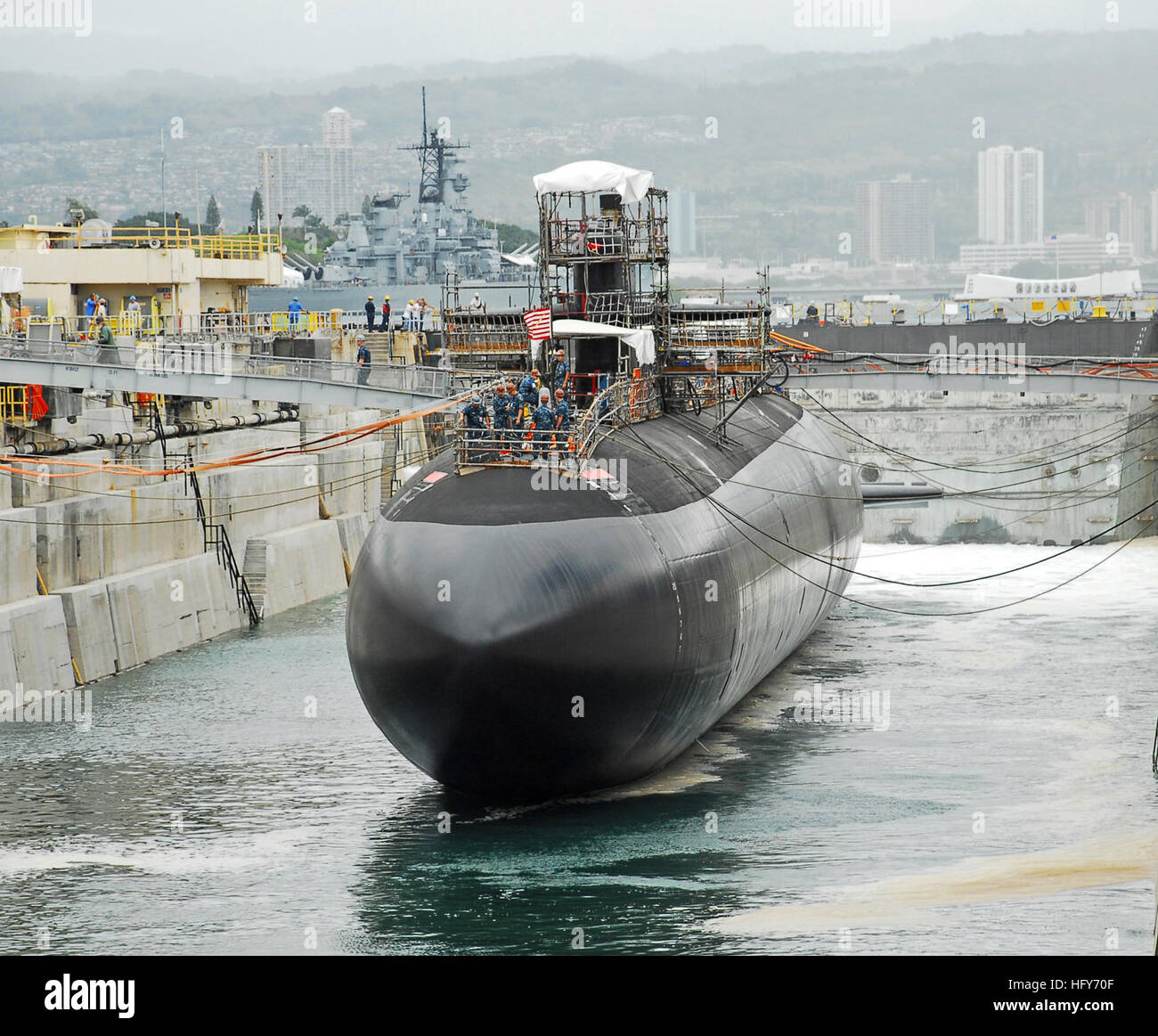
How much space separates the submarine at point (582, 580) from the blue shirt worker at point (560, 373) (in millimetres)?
436

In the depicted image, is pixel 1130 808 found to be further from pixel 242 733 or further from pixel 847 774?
pixel 242 733

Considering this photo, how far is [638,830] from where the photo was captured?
2670 centimetres

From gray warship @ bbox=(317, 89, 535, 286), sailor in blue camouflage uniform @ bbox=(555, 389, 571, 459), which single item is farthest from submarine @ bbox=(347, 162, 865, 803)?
gray warship @ bbox=(317, 89, 535, 286)

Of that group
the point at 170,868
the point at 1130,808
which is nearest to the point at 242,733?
the point at 170,868

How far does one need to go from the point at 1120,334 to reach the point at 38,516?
140 ft

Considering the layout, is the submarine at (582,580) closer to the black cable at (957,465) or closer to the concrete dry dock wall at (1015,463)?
the black cable at (957,465)

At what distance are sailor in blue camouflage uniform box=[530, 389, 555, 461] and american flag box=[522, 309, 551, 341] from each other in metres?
3.35

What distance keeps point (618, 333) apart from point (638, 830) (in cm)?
1181

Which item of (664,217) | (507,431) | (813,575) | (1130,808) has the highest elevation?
(664,217)

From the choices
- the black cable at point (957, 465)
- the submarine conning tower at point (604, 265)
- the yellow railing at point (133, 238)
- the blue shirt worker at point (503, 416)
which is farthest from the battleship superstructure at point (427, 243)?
the blue shirt worker at point (503, 416)

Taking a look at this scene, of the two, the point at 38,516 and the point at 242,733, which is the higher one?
the point at 38,516

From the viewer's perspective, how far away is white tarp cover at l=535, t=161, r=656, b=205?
35.1 metres
